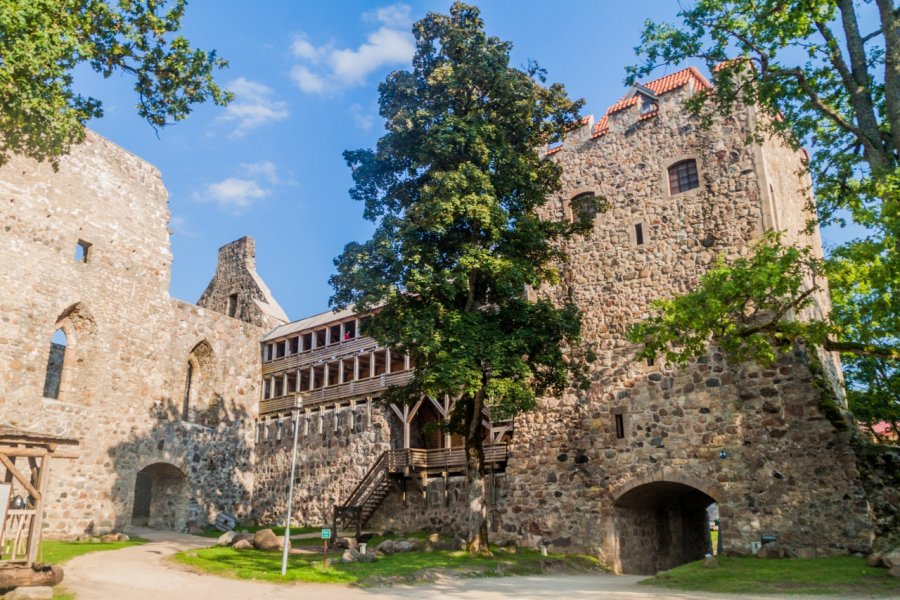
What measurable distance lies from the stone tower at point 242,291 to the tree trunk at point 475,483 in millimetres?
18244

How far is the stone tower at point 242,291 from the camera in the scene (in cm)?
3462

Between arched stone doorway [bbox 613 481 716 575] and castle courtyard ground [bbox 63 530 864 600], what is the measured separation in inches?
138

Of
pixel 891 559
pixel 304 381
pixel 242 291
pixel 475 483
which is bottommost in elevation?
pixel 891 559

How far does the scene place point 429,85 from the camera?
19.0 meters

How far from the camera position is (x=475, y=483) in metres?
18.3

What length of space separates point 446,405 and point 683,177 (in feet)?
37.9

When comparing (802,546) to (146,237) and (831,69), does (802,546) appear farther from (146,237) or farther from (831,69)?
(146,237)

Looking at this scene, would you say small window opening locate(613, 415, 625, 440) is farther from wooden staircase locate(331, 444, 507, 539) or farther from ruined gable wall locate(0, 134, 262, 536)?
ruined gable wall locate(0, 134, 262, 536)

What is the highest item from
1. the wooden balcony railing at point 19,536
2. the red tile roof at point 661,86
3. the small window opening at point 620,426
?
the red tile roof at point 661,86

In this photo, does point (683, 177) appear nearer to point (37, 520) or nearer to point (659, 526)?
point (659, 526)

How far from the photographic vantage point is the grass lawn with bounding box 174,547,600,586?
14.1 meters

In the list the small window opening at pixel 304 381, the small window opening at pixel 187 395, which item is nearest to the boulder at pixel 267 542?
the small window opening at pixel 187 395

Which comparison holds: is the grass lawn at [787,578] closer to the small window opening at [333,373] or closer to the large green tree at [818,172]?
the large green tree at [818,172]

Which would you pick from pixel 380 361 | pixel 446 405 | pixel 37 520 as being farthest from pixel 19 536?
pixel 380 361
